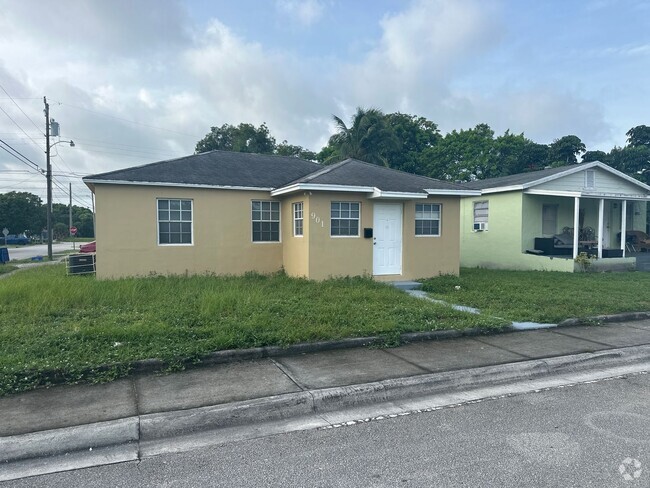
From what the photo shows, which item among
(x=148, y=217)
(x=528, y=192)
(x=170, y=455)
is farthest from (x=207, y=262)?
(x=528, y=192)

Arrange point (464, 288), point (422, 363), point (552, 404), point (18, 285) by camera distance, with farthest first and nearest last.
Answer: point (464, 288) < point (18, 285) < point (422, 363) < point (552, 404)

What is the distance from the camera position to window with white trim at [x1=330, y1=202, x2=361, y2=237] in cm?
1219

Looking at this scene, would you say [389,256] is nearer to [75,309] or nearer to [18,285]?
[75,309]

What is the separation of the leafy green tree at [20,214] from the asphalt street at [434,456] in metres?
73.9

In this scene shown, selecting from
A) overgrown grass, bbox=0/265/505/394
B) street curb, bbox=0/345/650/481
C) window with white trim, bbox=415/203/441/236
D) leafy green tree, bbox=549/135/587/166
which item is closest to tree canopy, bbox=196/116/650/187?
leafy green tree, bbox=549/135/587/166

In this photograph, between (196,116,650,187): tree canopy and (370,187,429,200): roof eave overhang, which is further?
(196,116,650,187): tree canopy

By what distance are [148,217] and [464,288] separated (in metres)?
8.81

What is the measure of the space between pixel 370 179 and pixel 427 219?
6.85 feet

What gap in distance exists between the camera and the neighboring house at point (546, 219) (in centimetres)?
1655

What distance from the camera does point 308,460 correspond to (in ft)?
11.8

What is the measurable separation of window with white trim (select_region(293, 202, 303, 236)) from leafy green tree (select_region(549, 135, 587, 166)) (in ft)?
96.9

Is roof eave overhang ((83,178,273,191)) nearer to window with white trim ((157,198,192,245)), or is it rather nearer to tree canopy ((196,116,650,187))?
window with white trim ((157,198,192,245))

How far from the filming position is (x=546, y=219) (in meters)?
18.0

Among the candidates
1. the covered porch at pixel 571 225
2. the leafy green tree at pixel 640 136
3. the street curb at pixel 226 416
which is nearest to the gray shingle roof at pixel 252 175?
the covered porch at pixel 571 225
